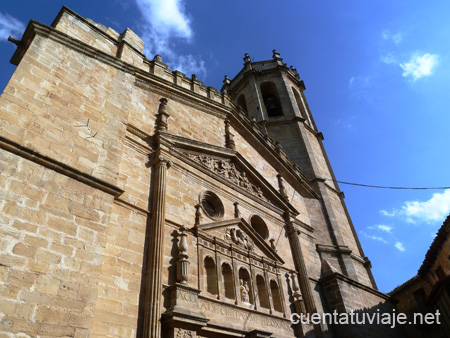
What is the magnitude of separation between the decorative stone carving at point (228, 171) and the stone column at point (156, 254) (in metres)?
1.59

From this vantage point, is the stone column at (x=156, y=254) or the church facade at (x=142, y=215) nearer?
the church facade at (x=142, y=215)

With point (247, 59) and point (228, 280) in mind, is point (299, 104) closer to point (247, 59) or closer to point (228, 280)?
point (247, 59)

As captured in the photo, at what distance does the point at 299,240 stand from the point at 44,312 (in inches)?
350

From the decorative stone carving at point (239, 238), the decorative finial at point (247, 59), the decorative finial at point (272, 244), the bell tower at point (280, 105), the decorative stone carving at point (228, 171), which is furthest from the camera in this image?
the decorative finial at point (247, 59)

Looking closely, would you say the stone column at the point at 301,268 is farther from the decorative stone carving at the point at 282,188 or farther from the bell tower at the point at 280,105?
the bell tower at the point at 280,105

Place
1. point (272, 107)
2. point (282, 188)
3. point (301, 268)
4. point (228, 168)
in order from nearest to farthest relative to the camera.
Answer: point (301, 268) < point (228, 168) < point (282, 188) < point (272, 107)

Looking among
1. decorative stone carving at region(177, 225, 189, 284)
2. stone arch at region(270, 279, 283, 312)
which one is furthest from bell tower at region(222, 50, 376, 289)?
decorative stone carving at region(177, 225, 189, 284)

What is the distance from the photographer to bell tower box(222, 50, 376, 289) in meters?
13.3

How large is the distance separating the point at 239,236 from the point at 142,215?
126 inches

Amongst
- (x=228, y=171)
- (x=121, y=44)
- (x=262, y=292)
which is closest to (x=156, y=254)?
(x=262, y=292)

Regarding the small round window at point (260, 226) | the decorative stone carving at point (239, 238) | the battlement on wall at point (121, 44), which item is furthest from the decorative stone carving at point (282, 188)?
the battlement on wall at point (121, 44)

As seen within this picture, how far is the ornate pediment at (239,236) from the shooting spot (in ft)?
27.7

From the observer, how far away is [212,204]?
9555 mm

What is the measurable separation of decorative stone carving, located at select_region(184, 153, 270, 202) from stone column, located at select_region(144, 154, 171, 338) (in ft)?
5.21
